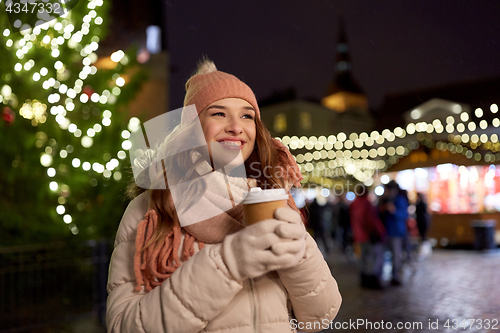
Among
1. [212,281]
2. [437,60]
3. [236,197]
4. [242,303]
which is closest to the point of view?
[212,281]

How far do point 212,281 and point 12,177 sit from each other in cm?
499

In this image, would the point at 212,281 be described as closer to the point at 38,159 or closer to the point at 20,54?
the point at 38,159

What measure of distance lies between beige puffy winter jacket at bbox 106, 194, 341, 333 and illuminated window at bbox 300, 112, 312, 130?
61.5ft

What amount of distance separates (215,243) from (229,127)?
1.44ft

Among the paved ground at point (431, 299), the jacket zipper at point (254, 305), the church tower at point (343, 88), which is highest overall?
the church tower at point (343, 88)

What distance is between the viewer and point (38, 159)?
5230 millimetres

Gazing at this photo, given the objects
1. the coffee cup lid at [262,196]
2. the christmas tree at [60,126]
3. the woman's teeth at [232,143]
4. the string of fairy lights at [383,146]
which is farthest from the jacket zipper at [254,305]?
the string of fairy lights at [383,146]

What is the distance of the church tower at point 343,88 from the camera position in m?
50.5

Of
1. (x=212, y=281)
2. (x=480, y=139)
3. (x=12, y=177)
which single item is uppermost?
(x=480, y=139)

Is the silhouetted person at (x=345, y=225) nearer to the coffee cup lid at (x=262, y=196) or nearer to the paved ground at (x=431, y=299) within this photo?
the paved ground at (x=431, y=299)

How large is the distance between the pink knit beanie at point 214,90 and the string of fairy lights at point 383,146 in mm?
9805

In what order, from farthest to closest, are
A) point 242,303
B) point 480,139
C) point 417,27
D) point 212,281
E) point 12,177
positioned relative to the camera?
point 480,139
point 417,27
point 12,177
point 242,303
point 212,281

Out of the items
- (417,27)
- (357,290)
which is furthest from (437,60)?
→ (357,290)

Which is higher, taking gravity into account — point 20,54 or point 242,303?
point 20,54
